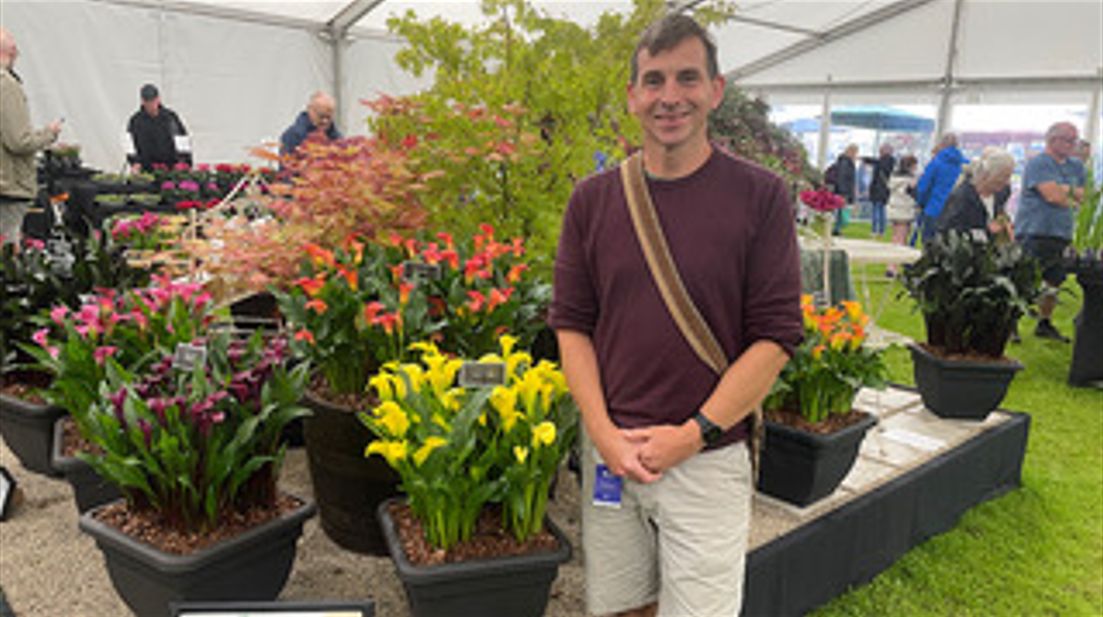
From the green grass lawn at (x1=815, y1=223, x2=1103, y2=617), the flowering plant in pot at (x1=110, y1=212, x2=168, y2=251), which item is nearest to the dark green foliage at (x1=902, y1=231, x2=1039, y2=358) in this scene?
the green grass lawn at (x1=815, y1=223, x2=1103, y2=617)

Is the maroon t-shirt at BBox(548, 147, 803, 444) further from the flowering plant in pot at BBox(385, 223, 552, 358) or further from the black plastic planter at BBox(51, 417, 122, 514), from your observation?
the black plastic planter at BBox(51, 417, 122, 514)

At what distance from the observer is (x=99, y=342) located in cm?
230

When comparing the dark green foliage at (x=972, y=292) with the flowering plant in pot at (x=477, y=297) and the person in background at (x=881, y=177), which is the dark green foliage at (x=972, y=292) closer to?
the flowering plant in pot at (x=477, y=297)

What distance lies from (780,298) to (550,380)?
62 centimetres

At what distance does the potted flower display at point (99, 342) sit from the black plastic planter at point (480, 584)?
1009 mm

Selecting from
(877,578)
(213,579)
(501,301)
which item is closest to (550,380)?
(501,301)

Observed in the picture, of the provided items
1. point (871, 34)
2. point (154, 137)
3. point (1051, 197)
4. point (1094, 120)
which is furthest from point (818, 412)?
point (871, 34)

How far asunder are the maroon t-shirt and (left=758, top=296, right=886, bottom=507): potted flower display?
97cm

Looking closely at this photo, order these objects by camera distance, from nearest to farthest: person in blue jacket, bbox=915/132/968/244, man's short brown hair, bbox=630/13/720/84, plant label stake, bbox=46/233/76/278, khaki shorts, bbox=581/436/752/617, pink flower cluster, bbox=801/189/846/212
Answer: man's short brown hair, bbox=630/13/720/84 → khaki shorts, bbox=581/436/752/617 → plant label stake, bbox=46/233/76/278 → pink flower cluster, bbox=801/189/846/212 → person in blue jacket, bbox=915/132/968/244

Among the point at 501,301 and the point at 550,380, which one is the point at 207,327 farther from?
the point at 550,380

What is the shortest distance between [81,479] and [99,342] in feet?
1.31

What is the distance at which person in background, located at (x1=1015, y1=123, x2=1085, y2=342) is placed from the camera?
5.31 metres

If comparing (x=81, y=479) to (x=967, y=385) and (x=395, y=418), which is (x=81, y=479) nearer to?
(x=395, y=418)

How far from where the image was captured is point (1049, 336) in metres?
6.09
